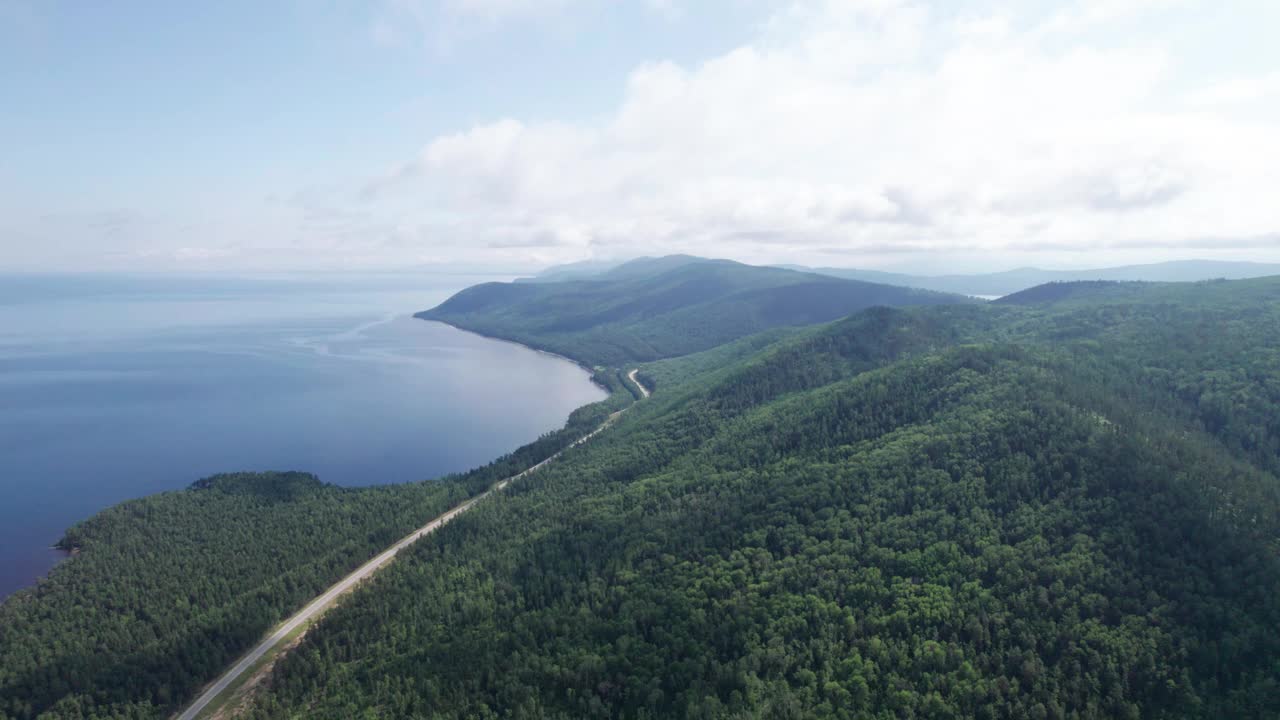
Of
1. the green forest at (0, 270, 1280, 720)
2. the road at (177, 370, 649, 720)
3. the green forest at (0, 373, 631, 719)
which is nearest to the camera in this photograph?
the green forest at (0, 270, 1280, 720)

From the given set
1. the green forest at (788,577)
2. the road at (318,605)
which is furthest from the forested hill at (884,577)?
the road at (318,605)

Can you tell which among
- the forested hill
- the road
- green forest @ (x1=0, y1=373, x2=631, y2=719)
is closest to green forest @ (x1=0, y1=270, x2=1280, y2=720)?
the forested hill

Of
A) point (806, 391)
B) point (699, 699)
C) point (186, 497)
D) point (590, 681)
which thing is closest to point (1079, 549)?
point (699, 699)

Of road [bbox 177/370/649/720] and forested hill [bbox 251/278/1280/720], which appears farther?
road [bbox 177/370/649/720]

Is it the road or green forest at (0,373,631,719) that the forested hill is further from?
green forest at (0,373,631,719)

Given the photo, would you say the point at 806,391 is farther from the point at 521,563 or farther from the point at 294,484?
the point at 294,484

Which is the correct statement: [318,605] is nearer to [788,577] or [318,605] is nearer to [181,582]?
[181,582]
